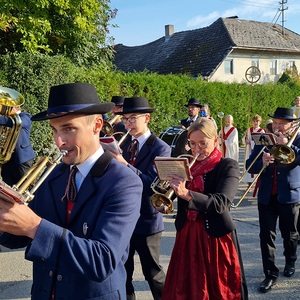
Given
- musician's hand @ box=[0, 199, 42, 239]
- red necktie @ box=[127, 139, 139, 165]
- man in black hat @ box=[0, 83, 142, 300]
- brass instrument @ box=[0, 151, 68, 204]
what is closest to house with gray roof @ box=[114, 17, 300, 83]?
red necktie @ box=[127, 139, 139, 165]

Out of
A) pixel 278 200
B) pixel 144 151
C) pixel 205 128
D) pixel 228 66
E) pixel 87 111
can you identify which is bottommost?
pixel 278 200

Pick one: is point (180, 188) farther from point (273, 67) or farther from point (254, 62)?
point (273, 67)

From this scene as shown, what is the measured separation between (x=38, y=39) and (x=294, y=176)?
31.3 feet

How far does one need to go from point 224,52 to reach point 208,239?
26.8 meters

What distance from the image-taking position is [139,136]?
13.8ft

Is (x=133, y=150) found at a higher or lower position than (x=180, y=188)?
higher

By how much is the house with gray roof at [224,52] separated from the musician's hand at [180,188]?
81.3 ft

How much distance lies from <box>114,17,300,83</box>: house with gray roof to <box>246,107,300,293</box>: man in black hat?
2298 centimetres

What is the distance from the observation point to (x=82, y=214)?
6.88ft

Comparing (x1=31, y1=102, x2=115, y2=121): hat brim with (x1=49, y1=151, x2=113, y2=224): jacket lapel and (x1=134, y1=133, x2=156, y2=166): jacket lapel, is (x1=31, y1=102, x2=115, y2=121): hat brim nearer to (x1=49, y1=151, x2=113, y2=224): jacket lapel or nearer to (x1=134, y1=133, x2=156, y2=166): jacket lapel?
(x1=49, y1=151, x2=113, y2=224): jacket lapel

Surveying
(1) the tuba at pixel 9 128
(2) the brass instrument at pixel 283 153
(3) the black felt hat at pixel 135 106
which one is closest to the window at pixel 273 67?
(2) the brass instrument at pixel 283 153

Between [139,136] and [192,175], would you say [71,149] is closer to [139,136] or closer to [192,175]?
[192,175]

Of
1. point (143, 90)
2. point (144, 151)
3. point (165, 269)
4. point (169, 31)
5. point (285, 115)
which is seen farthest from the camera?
point (169, 31)

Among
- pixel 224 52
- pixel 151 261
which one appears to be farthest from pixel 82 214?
pixel 224 52
